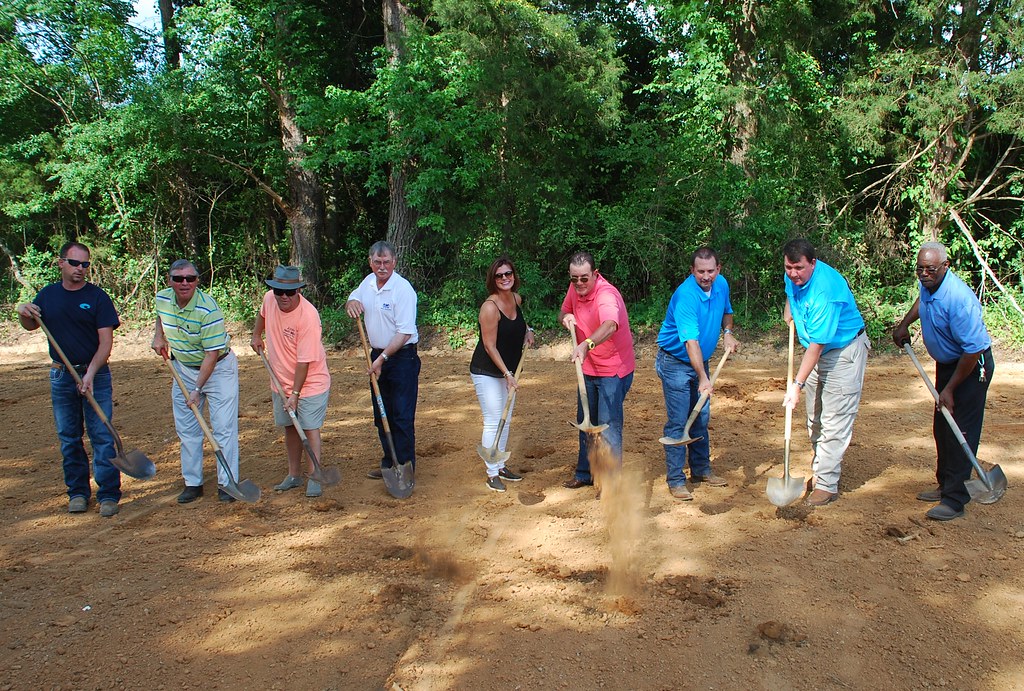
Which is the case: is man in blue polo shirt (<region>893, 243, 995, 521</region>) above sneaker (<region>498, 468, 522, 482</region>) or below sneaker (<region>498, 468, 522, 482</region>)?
above

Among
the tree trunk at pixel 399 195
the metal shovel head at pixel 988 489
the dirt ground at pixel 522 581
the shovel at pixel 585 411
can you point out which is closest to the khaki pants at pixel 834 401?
the dirt ground at pixel 522 581

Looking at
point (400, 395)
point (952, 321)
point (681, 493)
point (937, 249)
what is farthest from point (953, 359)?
point (400, 395)

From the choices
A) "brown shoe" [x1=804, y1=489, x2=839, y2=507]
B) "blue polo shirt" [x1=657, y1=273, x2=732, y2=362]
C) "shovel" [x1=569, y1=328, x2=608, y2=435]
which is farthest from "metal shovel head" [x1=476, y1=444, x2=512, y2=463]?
"brown shoe" [x1=804, y1=489, x2=839, y2=507]

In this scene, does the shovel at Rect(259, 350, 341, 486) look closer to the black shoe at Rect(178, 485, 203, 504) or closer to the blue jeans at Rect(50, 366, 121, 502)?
the black shoe at Rect(178, 485, 203, 504)

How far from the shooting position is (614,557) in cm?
496

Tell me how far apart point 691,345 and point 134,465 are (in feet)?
14.1

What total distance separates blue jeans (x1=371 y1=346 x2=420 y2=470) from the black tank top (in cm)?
50

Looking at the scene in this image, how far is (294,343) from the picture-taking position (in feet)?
19.1

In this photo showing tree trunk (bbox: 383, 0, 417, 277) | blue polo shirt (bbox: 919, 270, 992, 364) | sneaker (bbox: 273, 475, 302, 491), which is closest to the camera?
blue polo shirt (bbox: 919, 270, 992, 364)

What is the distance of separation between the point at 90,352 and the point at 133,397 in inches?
188

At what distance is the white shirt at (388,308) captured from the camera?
19.2 ft

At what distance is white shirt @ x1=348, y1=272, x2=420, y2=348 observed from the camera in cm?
585

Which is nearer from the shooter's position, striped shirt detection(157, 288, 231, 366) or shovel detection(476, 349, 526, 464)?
striped shirt detection(157, 288, 231, 366)

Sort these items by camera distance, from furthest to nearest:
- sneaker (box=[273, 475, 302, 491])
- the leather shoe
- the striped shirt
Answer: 1. sneaker (box=[273, 475, 302, 491])
2. the striped shirt
3. the leather shoe
